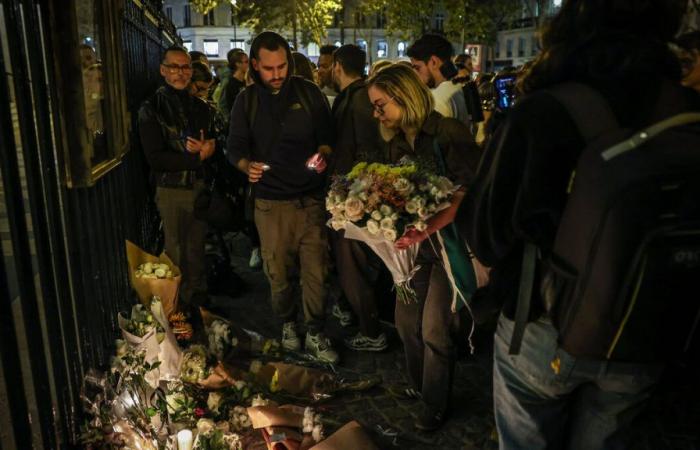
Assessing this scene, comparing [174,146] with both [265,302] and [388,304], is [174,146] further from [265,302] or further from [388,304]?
[388,304]

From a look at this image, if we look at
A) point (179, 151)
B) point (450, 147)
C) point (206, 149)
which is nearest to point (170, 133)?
point (179, 151)

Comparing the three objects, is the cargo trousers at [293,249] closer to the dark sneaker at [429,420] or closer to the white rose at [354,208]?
the dark sneaker at [429,420]

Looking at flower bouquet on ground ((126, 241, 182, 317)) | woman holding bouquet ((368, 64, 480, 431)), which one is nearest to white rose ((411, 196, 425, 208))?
woman holding bouquet ((368, 64, 480, 431))

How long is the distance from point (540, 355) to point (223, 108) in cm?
694

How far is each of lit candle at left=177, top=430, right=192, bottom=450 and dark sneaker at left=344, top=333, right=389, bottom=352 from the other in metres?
2.05

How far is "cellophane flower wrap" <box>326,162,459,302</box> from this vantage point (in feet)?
10.4

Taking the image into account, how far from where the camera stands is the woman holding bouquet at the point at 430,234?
3.63m

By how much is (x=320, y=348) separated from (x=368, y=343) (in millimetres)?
429

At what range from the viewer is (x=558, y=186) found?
6.14 feet

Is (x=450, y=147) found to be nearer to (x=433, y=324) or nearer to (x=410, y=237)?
(x=410, y=237)

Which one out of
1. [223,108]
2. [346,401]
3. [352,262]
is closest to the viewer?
[346,401]

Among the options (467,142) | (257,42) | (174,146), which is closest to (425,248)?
(467,142)

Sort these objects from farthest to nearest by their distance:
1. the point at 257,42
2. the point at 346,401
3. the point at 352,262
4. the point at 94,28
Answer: the point at 352,262
the point at 257,42
the point at 346,401
the point at 94,28

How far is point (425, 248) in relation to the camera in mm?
3646
